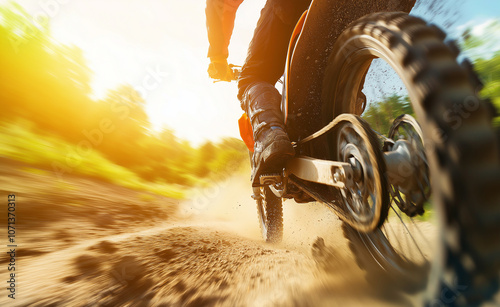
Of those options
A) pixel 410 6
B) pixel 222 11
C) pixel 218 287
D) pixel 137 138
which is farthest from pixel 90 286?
pixel 137 138

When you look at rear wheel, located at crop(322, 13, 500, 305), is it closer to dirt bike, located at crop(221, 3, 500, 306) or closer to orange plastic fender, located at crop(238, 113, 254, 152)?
dirt bike, located at crop(221, 3, 500, 306)

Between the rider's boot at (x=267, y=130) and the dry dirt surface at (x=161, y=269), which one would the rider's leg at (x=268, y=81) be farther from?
the dry dirt surface at (x=161, y=269)

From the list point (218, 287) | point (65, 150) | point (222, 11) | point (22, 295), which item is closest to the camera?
point (22, 295)

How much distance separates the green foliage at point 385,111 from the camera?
53.4 inches

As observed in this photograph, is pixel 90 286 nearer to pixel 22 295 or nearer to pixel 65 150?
pixel 22 295

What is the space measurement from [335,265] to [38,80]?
544cm

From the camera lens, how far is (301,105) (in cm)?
158

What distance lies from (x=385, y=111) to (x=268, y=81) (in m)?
0.83

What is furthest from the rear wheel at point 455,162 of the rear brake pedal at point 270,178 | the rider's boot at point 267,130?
the rear brake pedal at point 270,178

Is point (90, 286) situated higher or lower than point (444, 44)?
lower

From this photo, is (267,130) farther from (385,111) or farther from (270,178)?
(385,111)

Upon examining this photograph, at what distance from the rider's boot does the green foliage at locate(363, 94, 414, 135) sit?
54 centimetres

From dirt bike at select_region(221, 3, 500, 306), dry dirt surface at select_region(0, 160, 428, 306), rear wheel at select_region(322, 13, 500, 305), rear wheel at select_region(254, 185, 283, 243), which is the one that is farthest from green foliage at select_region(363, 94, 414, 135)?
rear wheel at select_region(254, 185, 283, 243)

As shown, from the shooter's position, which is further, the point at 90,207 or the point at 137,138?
the point at 137,138
